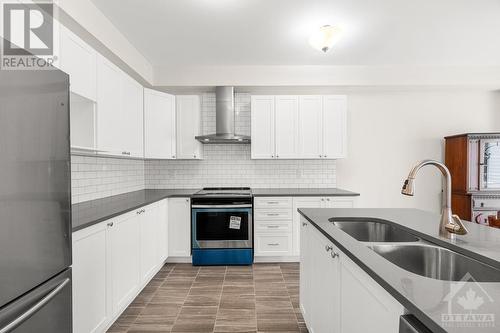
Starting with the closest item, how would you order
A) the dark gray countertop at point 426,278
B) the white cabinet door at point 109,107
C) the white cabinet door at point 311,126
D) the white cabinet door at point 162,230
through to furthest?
the dark gray countertop at point 426,278
the white cabinet door at point 109,107
the white cabinet door at point 162,230
the white cabinet door at point 311,126

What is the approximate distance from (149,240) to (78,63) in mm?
1882

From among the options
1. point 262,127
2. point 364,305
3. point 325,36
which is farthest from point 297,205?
point 364,305

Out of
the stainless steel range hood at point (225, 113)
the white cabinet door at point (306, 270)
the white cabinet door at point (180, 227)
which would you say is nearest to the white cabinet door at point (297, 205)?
the stainless steel range hood at point (225, 113)

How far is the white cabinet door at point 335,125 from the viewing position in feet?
13.4

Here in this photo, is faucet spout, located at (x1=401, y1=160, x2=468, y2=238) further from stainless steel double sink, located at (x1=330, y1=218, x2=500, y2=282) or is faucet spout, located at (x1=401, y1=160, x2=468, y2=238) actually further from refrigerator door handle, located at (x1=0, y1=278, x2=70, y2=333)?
refrigerator door handle, located at (x1=0, y1=278, x2=70, y2=333)

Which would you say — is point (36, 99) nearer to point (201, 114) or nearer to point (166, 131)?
point (166, 131)

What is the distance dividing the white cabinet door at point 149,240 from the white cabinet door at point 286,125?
6.30 feet

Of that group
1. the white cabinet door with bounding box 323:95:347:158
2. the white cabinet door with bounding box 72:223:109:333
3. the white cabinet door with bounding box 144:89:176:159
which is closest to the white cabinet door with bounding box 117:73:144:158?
the white cabinet door with bounding box 144:89:176:159

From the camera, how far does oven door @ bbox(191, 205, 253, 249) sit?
3.68 m

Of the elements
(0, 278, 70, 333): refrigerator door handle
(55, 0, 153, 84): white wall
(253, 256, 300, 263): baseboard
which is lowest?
(253, 256, 300, 263): baseboard

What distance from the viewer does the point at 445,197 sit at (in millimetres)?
1448

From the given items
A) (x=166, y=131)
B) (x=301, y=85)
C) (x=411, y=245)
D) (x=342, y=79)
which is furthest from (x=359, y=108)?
(x=411, y=245)

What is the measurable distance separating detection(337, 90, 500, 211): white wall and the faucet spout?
311cm

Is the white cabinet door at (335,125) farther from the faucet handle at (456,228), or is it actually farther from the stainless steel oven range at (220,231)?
the faucet handle at (456,228)
